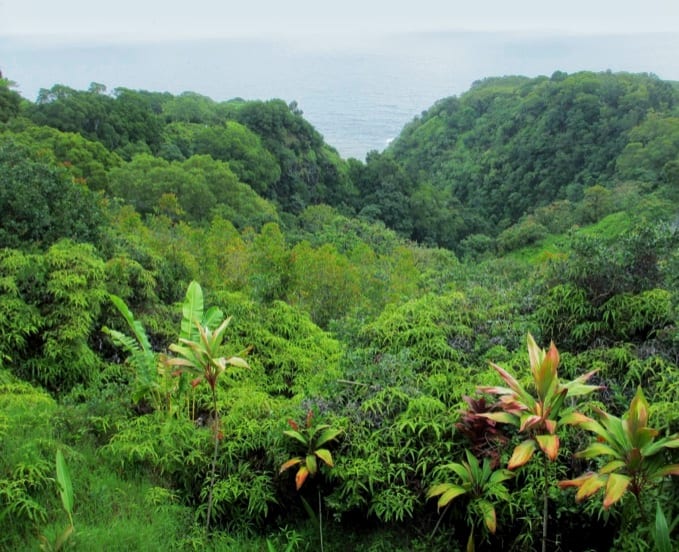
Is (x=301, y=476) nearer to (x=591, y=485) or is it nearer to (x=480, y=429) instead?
(x=480, y=429)

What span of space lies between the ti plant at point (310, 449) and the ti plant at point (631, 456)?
53.7 inches

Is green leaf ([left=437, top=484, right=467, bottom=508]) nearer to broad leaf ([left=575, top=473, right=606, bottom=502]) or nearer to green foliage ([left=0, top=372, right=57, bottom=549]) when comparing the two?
broad leaf ([left=575, top=473, right=606, bottom=502])

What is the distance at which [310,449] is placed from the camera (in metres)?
3.59

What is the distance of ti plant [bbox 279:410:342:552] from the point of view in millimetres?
3457

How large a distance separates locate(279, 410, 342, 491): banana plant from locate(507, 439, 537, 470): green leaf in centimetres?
111

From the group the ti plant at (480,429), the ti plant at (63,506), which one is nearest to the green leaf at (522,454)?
the ti plant at (480,429)

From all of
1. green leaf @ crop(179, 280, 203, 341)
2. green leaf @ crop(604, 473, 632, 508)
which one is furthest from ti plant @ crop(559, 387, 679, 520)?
green leaf @ crop(179, 280, 203, 341)

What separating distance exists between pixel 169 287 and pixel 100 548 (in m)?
4.62

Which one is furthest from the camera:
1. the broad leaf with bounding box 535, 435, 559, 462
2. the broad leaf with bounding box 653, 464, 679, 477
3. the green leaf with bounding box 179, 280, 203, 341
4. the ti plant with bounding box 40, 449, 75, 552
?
the green leaf with bounding box 179, 280, 203, 341

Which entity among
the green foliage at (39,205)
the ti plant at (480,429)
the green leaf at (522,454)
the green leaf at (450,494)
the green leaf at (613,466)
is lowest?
the green leaf at (450,494)

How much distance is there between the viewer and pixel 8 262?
Result: 5.68 m

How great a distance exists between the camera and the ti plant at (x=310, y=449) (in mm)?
3457

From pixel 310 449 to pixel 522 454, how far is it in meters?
1.33

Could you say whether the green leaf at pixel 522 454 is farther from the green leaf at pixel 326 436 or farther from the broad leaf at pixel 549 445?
the green leaf at pixel 326 436
